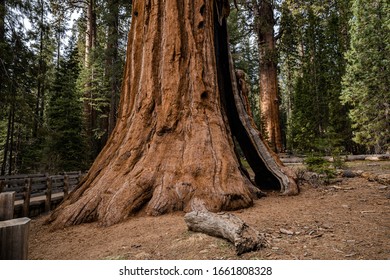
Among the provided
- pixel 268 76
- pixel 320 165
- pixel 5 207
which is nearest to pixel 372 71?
pixel 268 76

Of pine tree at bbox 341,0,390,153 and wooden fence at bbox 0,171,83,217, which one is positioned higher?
pine tree at bbox 341,0,390,153

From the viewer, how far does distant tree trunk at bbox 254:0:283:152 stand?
12734 millimetres

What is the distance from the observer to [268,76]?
42.9 feet

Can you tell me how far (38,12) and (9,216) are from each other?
40.7ft

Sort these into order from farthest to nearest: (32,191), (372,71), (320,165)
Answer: (372,71), (32,191), (320,165)

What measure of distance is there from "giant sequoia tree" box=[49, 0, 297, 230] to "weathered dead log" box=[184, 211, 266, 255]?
860mm

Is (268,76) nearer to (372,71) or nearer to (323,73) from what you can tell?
(372,71)

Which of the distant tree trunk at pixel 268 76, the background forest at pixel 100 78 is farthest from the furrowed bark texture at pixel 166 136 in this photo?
the distant tree trunk at pixel 268 76

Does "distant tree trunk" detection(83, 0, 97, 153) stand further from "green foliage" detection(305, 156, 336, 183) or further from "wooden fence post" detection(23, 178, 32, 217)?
"green foliage" detection(305, 156, 336, 183)

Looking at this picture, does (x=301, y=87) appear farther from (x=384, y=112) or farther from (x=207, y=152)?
(x=207, y=152)

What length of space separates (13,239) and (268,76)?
12949 mm

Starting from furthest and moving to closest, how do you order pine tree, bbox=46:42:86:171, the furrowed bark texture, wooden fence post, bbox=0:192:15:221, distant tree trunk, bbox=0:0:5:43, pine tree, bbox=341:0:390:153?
pine tree, bbox=341:0:390:153, pine tree, bbox=46:42:86:171, distant tree trunk, bbox=0:0:5:43, the furrowed bark texture, wooden fence post, bbox=0:192:15:221

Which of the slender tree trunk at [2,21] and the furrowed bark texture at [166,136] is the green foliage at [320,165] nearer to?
the furrowed bark texture at [166,136]

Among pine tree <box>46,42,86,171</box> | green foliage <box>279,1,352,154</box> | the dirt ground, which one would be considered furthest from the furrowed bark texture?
green foliage <box>279,1,352,154</box>
